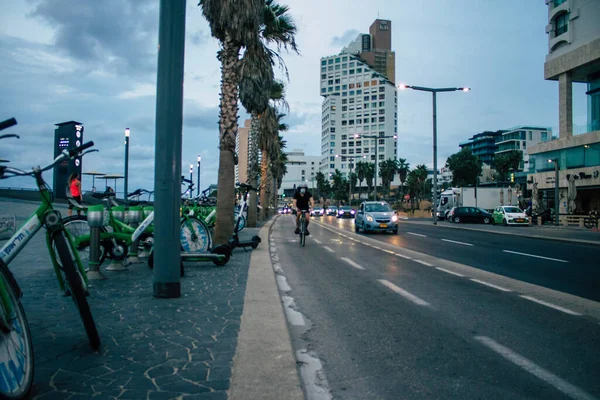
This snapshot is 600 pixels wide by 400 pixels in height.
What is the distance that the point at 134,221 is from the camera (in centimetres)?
962

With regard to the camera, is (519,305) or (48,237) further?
(519,305)

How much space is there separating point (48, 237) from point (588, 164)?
2005 inches

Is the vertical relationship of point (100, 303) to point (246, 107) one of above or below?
below

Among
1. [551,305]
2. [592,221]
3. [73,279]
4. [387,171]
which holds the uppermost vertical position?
[387,171]

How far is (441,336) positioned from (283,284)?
3.63m

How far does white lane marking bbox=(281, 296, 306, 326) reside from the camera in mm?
5367

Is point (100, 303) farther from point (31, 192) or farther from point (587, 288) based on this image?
point (31, 192)

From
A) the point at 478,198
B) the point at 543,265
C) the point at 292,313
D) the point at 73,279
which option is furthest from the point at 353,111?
the point at 73,279

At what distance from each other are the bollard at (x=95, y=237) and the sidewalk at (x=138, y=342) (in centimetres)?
43

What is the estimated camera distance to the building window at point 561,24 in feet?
162

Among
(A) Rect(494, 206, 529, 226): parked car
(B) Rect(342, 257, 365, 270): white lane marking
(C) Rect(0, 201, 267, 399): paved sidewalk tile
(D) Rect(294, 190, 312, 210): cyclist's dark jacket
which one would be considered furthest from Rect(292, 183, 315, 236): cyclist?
(A) Rect(494, 206, 529, 226): parked car

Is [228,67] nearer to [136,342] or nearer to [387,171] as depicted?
[136,342]

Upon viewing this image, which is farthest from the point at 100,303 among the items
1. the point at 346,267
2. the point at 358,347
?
the point at 346,267

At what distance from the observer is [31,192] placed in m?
43.2
